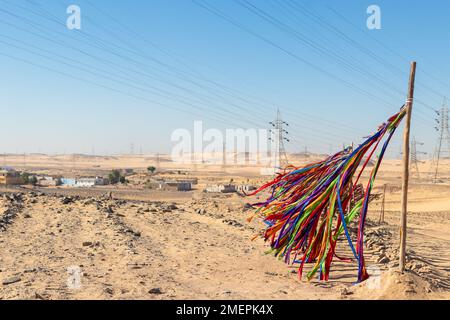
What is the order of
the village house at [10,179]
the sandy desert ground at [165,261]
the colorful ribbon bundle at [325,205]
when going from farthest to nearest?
1. the village house at [10,179]
2. the colorful ribbon bundle at [325,205]
3. the sandy desert ground at [165,261]

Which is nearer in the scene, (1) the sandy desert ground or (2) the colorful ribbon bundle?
(1) the sandy desert ground

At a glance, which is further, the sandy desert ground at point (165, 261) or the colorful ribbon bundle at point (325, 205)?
the colorful ribbon bundle at point (325, 205)

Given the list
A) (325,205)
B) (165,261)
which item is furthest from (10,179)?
(325,205)

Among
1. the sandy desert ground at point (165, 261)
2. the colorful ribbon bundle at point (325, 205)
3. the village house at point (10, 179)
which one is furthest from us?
the village house at point (10, 179)

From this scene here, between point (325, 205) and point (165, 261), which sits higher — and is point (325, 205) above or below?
above

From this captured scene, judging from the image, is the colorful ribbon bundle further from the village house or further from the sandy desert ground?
the village house

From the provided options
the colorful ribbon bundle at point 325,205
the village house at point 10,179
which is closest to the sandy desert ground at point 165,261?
the colorful ribbon bundle at point 325,205

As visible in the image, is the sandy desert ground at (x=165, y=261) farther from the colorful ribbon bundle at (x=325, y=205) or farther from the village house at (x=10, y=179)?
the village house at (x=10, y=179)

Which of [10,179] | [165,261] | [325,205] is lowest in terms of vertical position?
[165,261]

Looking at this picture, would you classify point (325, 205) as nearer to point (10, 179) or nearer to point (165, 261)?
point (165, 261)

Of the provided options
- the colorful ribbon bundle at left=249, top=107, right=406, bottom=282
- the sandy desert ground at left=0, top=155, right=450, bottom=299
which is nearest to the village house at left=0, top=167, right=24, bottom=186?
the sandy desert ground at left=0, top=155, right=450, bottom=299
